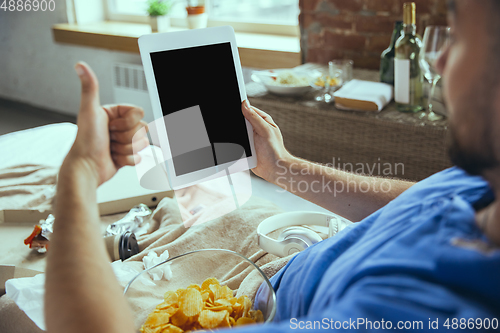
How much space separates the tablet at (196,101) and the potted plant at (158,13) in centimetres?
A: 226

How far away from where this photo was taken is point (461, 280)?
14.5 inches

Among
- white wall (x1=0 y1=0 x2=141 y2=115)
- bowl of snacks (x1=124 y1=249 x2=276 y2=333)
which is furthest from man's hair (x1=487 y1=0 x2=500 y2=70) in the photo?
white wall (x1=0 y1=0 x2=141 y2=115)

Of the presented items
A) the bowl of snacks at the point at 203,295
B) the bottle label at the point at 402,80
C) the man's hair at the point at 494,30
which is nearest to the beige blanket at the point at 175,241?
the bowl of snacks at the point at 203,295

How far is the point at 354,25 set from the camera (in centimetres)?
206

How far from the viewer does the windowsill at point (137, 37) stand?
2340mm

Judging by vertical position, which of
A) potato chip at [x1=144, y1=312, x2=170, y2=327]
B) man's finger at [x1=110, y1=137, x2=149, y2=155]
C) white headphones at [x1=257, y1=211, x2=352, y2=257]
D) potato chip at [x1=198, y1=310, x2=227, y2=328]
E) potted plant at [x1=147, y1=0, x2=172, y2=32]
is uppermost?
potted plant at [x1=147, y1=0, x2=172, y2=32]

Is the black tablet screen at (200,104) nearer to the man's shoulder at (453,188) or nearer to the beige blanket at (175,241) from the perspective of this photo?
the beige blanket at (175,241)

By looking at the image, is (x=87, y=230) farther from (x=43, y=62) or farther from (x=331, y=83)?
(x=43, y=62)

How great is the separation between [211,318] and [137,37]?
249 centimetres

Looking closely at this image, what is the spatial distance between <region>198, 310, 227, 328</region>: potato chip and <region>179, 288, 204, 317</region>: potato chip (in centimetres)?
1

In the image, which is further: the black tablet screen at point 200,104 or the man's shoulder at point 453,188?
the black tablet screen at point 200,104

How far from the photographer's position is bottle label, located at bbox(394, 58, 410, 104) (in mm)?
1451

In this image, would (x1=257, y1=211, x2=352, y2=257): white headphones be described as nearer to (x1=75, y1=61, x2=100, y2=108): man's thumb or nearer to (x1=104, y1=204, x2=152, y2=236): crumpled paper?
(x1=104, y1=204, x2=152, y2=236): crumpled paper

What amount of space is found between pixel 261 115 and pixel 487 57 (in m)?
0.56
